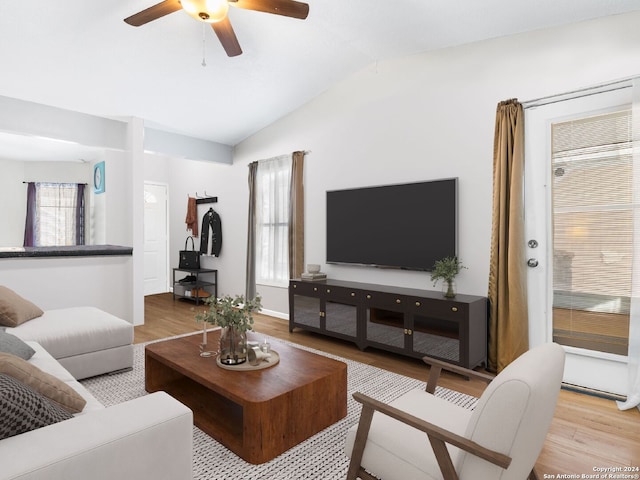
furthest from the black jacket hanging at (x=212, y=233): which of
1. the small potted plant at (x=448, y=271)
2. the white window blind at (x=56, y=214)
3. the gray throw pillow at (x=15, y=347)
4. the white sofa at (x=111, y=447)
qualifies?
the white sofa at (x=111, y=447)

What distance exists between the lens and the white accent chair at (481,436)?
1163 millimetres

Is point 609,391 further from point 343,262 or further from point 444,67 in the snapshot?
point 444,67

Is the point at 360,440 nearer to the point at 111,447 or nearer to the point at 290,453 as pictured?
the point at 290,453

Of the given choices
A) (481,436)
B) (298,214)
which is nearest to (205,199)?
(298,214)

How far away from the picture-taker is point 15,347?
2010mm

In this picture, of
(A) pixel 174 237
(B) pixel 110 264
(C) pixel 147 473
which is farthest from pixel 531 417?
(A) pixel 174 237

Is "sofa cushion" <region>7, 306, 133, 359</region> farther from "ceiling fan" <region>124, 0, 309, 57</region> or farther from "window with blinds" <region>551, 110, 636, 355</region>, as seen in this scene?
"window with blinds" <region>551, 110, 636, 355</region>

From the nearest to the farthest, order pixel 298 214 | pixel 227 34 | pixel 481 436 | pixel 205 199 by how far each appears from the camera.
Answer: pixel 481 436 → pixel 227 34 → pixel 298 214 → pixel 205 199

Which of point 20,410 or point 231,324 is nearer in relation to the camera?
point 20,410

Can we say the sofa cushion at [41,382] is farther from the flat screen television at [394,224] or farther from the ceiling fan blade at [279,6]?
the flat screen television at [394,224]

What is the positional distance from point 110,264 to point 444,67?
162 inches

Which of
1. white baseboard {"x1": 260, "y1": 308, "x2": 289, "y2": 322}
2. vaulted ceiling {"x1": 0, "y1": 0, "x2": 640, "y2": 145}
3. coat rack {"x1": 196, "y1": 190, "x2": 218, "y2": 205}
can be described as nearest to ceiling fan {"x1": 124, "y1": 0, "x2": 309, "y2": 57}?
vaulted ceiling {"x1": 0, "y1": 0, "x2": 640, "y2": 145}

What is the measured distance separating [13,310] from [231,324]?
68.3 inches

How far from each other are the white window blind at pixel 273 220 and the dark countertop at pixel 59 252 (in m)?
1.74
